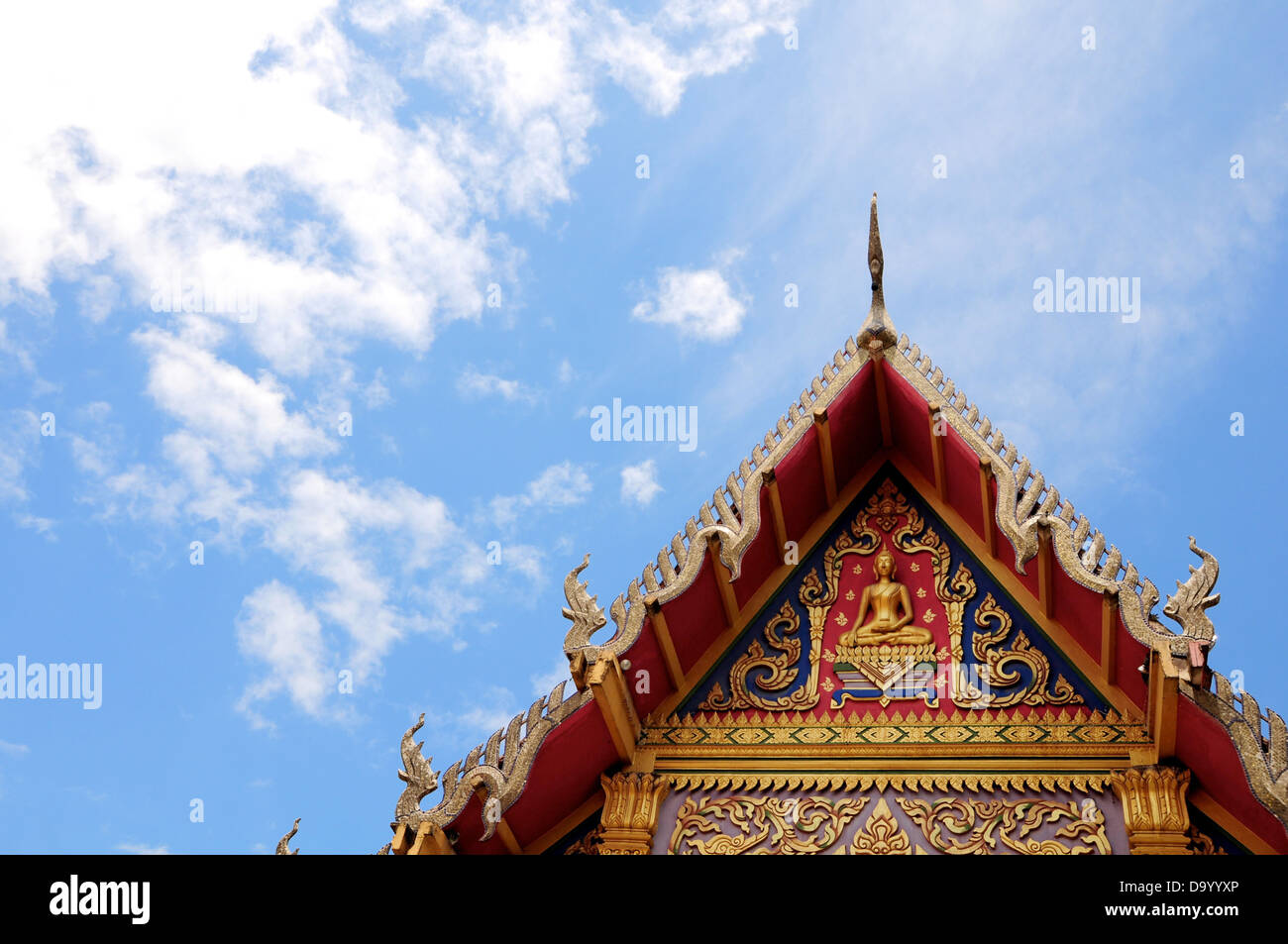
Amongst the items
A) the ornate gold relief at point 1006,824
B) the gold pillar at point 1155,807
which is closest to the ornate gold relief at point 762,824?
the ornate gold relief at point 1006,824

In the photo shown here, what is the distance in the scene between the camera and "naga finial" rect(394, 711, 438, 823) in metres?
7.14

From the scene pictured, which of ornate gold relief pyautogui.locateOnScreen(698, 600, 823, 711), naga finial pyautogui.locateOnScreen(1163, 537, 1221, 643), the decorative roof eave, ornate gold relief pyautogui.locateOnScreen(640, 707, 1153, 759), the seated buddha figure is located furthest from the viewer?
the seated buddha figure

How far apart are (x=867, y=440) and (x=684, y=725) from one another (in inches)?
107

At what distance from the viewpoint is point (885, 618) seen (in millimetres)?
8656

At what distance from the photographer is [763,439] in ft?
29.6

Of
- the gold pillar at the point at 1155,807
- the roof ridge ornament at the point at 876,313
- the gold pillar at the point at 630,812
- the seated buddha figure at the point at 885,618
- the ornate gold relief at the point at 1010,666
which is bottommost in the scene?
the gold pillar at the point at 1155,807

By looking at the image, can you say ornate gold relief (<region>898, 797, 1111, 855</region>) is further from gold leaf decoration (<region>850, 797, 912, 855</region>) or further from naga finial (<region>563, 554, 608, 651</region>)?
naga finial (<region>563, 554, 608, 651</region>)

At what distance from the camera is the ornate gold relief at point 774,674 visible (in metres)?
8.34

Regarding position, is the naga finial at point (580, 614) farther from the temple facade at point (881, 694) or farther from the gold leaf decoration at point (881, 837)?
the gold leaf decoration at point (881, 837)

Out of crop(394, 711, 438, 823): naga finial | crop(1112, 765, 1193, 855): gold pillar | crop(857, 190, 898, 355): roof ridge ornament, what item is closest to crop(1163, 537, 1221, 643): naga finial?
crop(1112, 765, 1193, 855): gold pillar

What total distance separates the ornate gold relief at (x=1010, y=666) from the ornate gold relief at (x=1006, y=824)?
2.45 feet

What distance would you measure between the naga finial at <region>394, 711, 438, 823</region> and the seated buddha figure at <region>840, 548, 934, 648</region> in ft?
9.64
